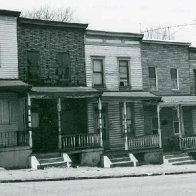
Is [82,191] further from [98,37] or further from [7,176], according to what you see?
[98,37]

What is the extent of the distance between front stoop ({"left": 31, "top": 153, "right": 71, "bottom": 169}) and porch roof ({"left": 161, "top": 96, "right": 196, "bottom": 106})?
909cm

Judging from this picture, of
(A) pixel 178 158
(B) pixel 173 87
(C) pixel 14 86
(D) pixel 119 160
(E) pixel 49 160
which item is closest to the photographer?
(C) pixel 14 86

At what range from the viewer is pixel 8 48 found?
23.7 m

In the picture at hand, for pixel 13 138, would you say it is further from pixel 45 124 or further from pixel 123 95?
pixel 123 95

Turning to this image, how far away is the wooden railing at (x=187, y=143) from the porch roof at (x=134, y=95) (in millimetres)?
3631

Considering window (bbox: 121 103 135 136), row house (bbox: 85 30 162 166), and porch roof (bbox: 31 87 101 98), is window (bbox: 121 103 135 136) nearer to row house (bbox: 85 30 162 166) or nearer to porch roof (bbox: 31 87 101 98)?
row house (bbox: 85 30 162 166)

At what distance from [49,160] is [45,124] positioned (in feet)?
12.0

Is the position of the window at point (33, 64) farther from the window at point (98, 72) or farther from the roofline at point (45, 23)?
the window at point (98, 72)

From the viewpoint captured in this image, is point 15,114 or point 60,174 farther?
point 15,114

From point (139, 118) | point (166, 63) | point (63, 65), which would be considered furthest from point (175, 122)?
point (63, 65)

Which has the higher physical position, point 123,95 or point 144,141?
point 123,95

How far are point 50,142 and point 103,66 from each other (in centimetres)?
617

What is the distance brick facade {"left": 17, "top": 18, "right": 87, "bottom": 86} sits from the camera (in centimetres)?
2458

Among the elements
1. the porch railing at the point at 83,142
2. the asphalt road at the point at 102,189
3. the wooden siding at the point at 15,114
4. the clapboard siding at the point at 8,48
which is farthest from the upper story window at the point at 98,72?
the asphalt road at the point at 102,189
